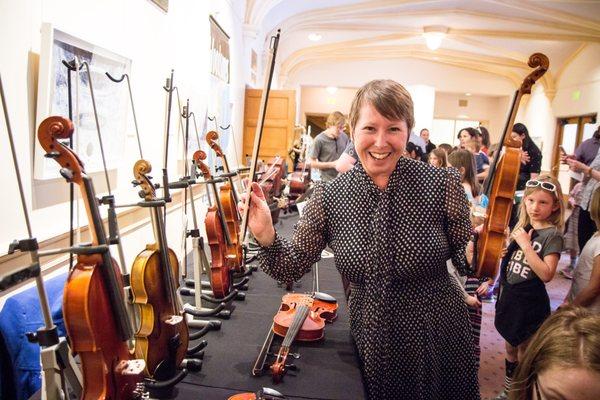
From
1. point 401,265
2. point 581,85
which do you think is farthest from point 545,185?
point 581,85

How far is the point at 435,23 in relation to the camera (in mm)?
8914

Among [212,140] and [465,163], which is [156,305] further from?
[465,163]

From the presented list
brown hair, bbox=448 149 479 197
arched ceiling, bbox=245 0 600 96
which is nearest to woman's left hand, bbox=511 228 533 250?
brown hair, bbox=448 149 479 197

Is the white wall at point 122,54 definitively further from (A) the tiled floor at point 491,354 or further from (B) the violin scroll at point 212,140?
(A) the tiled floor at point 491,354

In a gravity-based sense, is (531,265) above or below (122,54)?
below

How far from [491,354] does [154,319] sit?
280 cm

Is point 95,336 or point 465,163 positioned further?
point 465,163

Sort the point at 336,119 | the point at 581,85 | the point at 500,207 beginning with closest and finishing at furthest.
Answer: the point at 500,207 → the point at 336,119 → the point at 581,85

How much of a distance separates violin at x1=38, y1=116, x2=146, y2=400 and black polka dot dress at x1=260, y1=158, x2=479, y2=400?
1.48ft

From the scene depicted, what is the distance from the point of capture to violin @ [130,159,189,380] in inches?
56.9

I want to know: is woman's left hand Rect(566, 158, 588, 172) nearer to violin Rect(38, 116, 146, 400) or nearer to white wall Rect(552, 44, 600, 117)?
violin Rect(38, 116, 146, 400)

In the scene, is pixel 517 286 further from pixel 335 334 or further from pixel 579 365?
pixel 579 365

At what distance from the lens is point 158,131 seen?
3.08 meters

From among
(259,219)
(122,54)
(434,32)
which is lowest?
(259,219)
